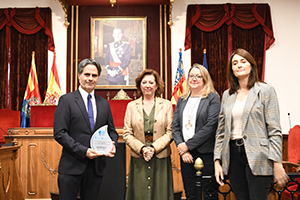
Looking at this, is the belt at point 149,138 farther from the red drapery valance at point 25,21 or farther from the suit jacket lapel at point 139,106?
the red drapery valance at point 25,21

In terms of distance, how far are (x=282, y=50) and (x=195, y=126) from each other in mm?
4588

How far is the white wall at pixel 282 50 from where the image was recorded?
19.9 feet

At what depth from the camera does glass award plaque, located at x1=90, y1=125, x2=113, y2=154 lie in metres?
2.16

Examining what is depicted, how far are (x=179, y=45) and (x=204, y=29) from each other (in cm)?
63

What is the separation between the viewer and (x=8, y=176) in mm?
3498

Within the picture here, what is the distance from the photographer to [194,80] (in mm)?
2623

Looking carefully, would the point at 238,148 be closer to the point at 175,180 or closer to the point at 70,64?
the point at 175,180

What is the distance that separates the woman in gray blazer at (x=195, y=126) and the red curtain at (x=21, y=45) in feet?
14.0

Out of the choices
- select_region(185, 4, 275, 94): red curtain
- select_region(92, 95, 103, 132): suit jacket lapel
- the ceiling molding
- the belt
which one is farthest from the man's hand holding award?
the ceiling molding

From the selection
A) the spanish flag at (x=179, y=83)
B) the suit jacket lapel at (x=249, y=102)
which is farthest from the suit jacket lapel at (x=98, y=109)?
the spanish flag at (x=179, y=83)

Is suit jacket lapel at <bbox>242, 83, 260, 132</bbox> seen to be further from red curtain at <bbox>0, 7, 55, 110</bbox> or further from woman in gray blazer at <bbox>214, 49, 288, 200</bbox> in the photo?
red curtain at <bbox>0, 7, 55, 110</bbox>

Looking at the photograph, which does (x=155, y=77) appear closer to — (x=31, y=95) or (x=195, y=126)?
(x=195, y=126)

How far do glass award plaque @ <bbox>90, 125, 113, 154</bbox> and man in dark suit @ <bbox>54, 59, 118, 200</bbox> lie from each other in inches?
1.4

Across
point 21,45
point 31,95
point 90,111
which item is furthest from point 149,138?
point 21,45
